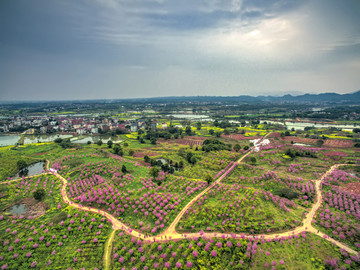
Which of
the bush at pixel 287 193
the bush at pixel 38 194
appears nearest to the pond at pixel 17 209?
the bush at pixel 38 194

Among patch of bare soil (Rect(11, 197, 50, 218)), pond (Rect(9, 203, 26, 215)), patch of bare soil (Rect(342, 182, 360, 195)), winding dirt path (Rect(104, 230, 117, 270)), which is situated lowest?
winding dirt path (Rect(104, 230, 117, 270))

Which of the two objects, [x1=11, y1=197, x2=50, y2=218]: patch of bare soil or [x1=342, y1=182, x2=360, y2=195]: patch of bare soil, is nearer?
[x1=11, y1=197, x2=50, y2=218]: patch of bare soil

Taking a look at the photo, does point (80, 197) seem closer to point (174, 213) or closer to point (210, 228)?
point (174, 213)

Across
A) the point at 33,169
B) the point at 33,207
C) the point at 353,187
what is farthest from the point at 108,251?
the point at 353,187

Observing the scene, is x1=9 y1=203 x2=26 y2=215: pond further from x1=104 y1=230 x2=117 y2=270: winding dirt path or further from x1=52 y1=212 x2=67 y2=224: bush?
x1=104 y1=230 x2=117 y2=270: winding dirt path

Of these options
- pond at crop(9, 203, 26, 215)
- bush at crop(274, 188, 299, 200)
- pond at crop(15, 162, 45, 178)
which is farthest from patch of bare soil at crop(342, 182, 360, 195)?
pond at crop(15, 162, 45, 178)

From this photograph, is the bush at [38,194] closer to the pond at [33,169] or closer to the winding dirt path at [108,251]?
the pond at [33,169]

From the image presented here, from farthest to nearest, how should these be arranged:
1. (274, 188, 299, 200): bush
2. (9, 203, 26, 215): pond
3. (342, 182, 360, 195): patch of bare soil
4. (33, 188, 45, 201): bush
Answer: (342, 182, 360, 195): patch of bare soil, (274, 188, 299, 200): bush, (33, 188, 45, 201): bush, (9, 203, 26, 215): pond

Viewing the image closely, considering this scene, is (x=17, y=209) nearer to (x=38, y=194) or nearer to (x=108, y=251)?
(x=38, y=194)
